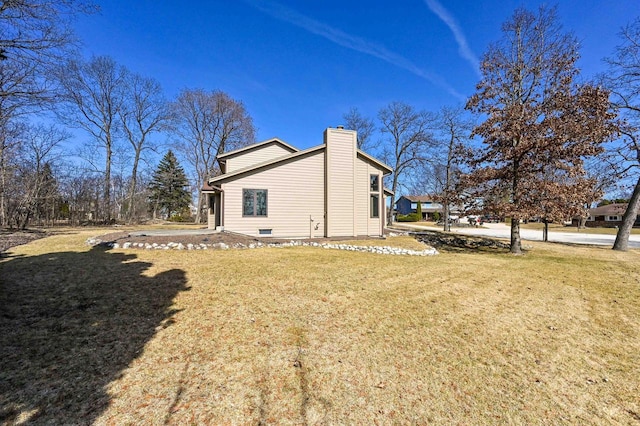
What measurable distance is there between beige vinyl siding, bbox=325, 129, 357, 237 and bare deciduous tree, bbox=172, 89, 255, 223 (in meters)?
20.8

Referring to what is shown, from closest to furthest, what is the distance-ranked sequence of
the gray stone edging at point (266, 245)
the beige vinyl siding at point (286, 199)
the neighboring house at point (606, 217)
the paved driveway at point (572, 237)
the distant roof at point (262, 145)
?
the gray stone edging at point (266, 245), the beige vinyl siding at point (286, 199), the distant roof at point (262, 145), the paved driveway at point (572, 237), the neighboring house at point (606, 217)

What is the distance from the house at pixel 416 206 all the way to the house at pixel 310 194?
149ft

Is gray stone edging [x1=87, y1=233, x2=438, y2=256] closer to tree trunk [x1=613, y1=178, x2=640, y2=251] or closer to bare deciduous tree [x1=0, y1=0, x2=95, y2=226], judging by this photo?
bare deciduous tree [x1=0, y1=0, x2=95, y2=226]

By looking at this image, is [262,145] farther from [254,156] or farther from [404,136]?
[404,136]

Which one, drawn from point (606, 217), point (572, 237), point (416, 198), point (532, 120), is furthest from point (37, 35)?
point (606, 217)

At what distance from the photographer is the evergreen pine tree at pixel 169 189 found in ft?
131

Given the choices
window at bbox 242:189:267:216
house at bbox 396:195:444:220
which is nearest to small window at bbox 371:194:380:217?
window at bbox 242:189:267:216

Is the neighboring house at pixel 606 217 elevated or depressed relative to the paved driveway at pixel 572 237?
elevated

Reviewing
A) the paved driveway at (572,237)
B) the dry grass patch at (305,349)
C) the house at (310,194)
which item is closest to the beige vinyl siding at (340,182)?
the house at (310,194)

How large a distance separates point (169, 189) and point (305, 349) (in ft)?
147

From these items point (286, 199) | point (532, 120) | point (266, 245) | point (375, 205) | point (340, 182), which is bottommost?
point (266, 245)

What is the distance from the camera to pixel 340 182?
44.7 feet

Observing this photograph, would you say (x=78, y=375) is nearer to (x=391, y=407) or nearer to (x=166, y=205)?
(x=391, y=407)

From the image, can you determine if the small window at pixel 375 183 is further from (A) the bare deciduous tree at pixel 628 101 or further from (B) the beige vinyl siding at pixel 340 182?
(A) the bare deciduous tree at pixel 628 101
